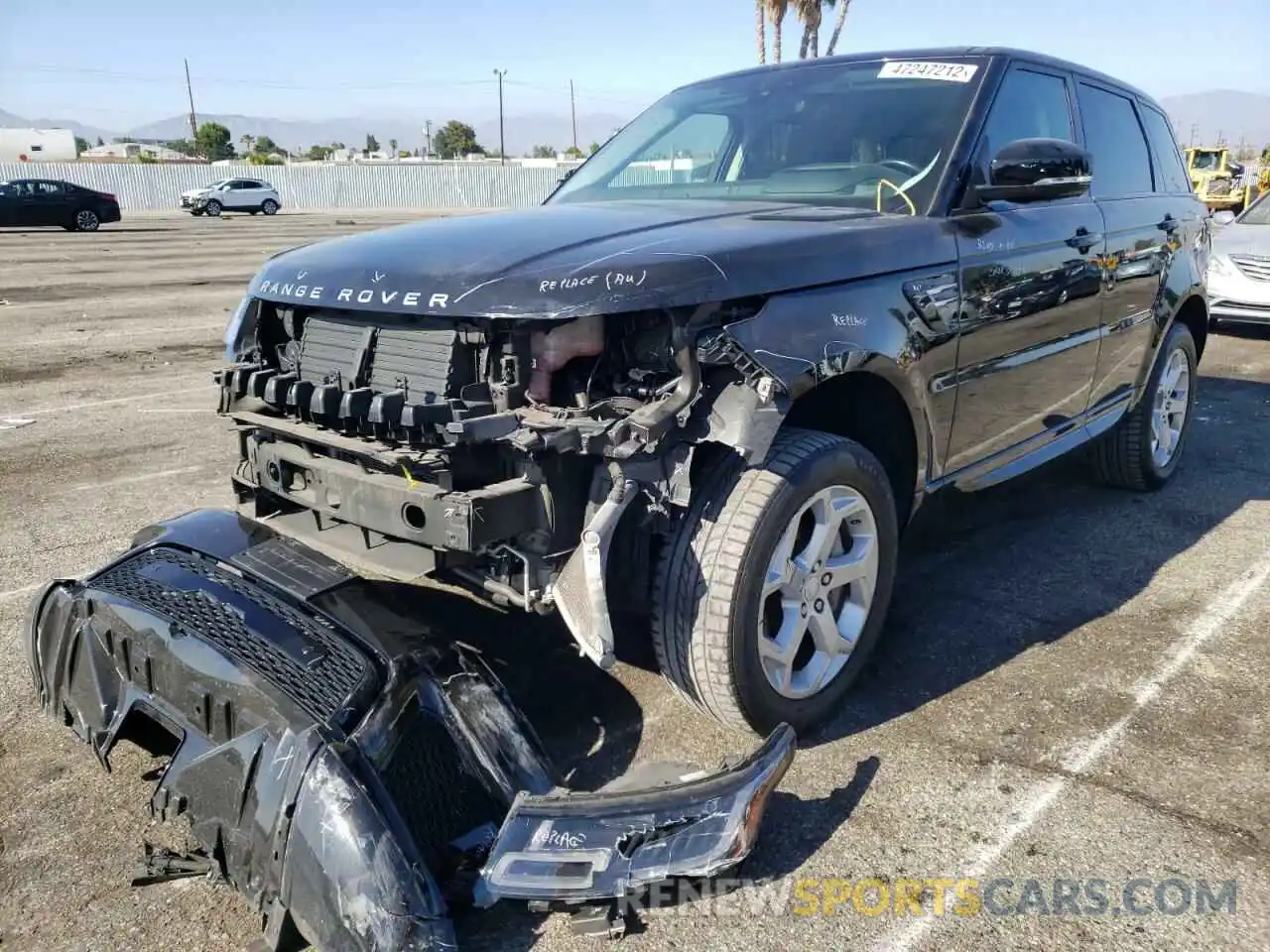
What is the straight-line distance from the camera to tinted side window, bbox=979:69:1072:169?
12.0ft

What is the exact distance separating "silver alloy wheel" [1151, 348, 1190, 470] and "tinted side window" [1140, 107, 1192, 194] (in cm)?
91

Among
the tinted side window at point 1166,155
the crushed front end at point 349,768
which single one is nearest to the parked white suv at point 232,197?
the tinted side window at point 1166,155

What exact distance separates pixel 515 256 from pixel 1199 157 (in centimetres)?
3223

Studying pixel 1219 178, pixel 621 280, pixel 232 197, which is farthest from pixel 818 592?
pixel 232 197

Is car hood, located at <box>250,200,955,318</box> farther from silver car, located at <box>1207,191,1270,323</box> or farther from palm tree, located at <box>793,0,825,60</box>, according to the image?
→ palm tree, located at <box>793,0,825,60</box>

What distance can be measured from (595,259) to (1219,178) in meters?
29.6

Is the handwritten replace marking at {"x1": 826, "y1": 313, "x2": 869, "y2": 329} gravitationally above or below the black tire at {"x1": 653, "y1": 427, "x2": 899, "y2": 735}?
above

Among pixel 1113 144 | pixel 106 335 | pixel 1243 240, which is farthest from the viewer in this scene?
pixel 106 335

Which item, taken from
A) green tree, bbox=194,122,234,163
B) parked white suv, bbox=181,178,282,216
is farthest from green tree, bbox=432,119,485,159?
parked white suv, bbox=181,178,282,216

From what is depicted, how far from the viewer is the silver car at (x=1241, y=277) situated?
9805 millimetres

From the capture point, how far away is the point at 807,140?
3.79m

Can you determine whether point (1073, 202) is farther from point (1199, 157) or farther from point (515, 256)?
point (1199, 157)

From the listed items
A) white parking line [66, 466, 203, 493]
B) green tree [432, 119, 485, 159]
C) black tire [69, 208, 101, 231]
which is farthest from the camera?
green tree [432, 119, 485, 159]

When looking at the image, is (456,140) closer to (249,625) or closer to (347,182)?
(347,182)
